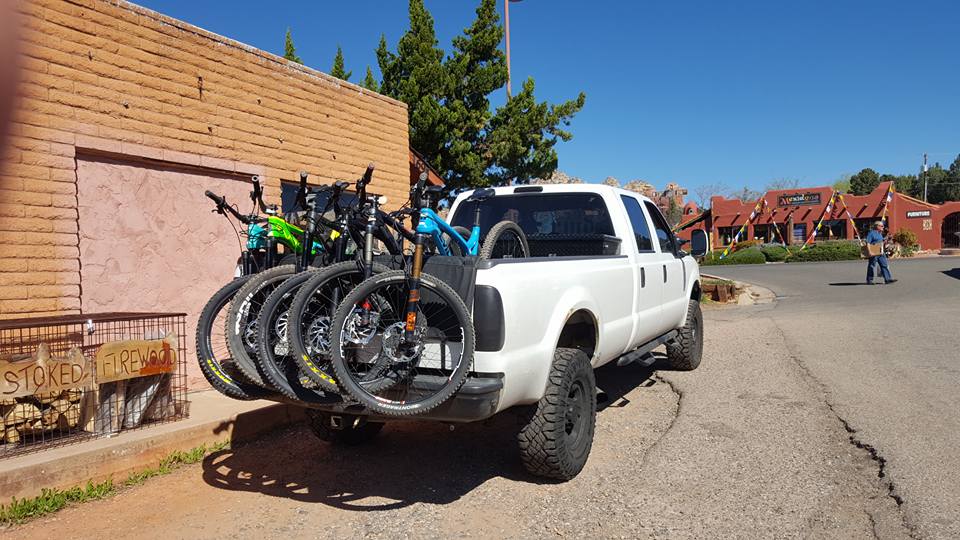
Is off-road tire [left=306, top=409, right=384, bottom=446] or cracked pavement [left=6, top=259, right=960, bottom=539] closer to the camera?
cracked pavement [left=6, top=259, right=960, bottom=539]

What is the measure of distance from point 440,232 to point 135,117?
3.64m

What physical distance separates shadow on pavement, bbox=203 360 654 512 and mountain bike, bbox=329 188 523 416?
818mm

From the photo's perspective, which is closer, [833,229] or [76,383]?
[76,383]

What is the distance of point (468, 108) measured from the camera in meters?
18.3

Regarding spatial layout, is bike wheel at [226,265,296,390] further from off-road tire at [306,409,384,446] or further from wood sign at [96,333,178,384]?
wood sign at [96,333,178,384]

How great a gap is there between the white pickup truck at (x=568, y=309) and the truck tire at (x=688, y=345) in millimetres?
12

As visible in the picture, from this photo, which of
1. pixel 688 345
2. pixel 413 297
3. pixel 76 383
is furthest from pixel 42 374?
pixel 688 345

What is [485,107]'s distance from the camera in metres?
18.4

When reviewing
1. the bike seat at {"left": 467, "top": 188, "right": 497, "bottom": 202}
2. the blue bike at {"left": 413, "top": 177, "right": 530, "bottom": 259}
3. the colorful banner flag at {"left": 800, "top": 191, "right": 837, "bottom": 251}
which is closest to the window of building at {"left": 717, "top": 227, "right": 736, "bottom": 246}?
the colorful banner flag at {"left": 800, "top": 191, "right": 837, "bottom": 251}

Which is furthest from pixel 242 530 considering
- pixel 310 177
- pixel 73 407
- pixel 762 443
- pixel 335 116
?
pixel 335 116

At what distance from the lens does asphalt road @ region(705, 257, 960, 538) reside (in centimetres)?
444

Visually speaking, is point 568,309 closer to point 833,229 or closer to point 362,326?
point 362,326

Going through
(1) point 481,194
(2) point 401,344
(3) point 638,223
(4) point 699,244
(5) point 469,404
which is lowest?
(5) point 469,404

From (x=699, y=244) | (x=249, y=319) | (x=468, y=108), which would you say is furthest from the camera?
(x=468, y=108)
